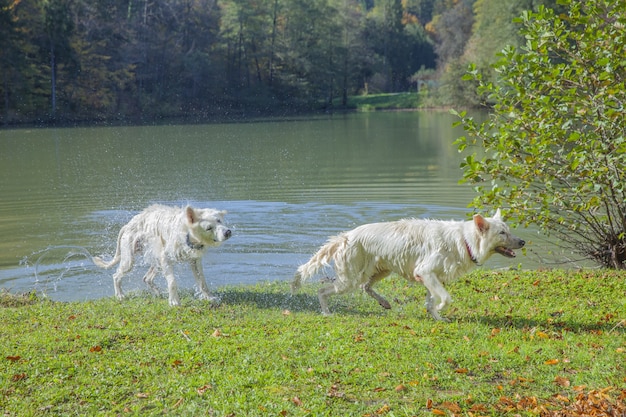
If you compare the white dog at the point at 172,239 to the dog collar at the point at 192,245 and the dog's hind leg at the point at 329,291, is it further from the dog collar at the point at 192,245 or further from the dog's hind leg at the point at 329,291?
the dog's hind leg at the point at 329,291

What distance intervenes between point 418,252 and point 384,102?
97889mm

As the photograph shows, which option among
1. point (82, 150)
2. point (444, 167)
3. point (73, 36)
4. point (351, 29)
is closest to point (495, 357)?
point (444, 167)

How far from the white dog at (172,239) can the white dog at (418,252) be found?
1.89m

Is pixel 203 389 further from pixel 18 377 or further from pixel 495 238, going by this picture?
pixel 495 238

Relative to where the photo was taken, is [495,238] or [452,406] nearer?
[452,406]

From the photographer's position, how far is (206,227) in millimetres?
10859

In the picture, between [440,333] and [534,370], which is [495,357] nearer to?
[534,370]

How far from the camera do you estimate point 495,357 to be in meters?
7.51

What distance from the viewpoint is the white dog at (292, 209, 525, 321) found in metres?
9.51

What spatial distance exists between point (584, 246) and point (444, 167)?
1830 cm

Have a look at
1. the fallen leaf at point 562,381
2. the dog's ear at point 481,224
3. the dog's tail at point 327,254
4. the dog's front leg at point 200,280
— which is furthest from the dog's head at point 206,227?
the fallen leaf at point 562,381

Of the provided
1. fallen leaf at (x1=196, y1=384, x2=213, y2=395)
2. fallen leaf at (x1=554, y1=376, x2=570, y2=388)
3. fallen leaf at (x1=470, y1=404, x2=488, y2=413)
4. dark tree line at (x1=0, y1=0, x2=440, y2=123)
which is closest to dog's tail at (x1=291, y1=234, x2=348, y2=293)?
fallen leaf at (x1=196, y1=384, x2=213, y2=395)

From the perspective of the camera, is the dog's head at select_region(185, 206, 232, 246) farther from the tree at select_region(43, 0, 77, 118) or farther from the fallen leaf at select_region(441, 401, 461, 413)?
the tree at select_region(43, 0, 77, 118)

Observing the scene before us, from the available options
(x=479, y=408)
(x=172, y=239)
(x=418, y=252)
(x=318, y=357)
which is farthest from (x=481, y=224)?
(x=172, y=239)
